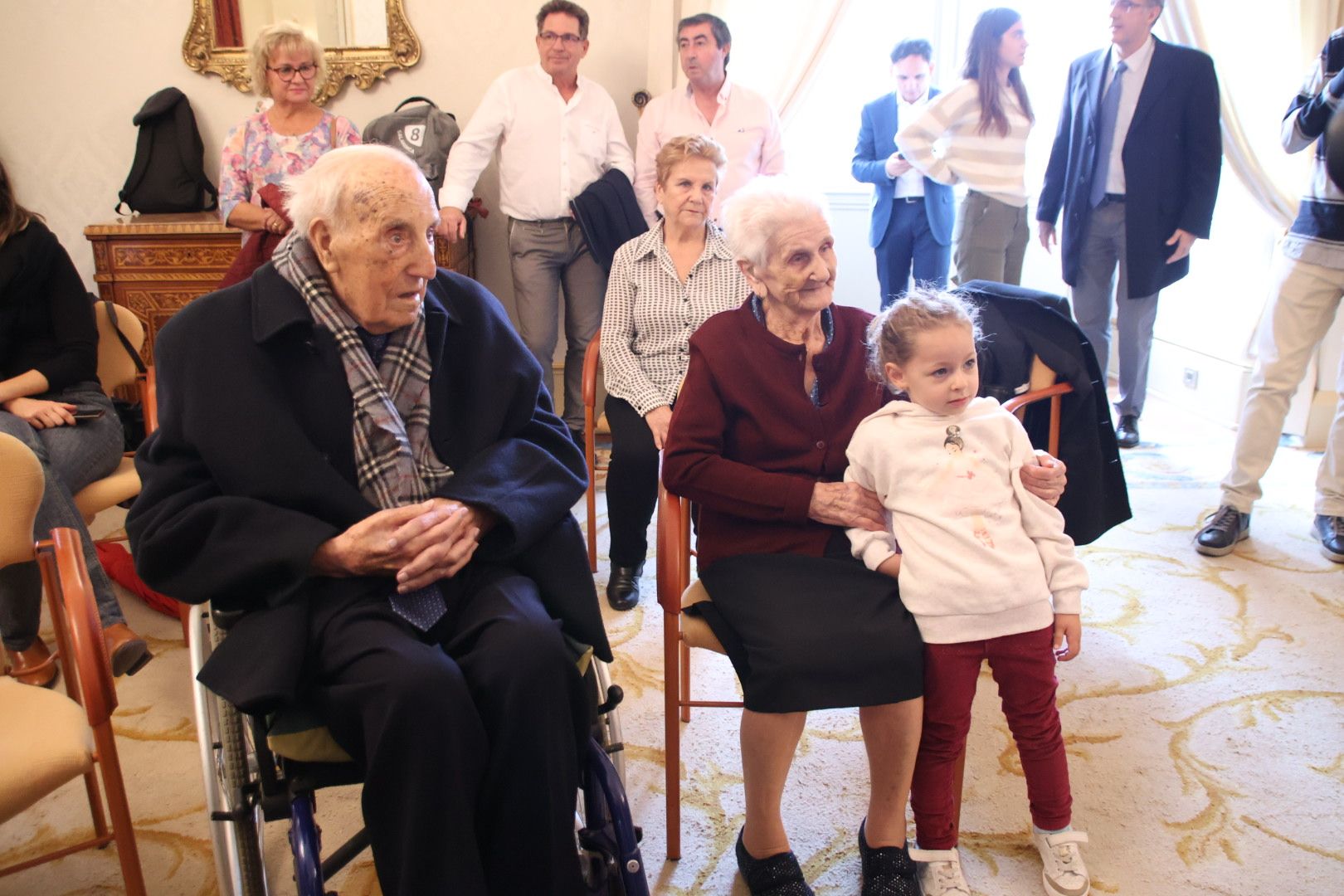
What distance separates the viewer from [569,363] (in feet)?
12.6

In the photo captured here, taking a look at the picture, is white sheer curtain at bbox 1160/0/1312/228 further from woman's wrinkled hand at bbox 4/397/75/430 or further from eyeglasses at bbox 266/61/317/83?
woman's wrinkled hand at bbox 4/397/75/430

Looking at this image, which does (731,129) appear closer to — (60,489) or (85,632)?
(60,489)

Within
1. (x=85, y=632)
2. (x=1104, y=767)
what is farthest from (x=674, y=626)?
(x=1104, y=767)

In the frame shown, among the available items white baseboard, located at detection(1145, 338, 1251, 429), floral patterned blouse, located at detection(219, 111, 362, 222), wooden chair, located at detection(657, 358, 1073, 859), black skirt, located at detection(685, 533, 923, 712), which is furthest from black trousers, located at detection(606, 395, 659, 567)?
white baseboard, located at detection(1145, 338, 1251, 429)

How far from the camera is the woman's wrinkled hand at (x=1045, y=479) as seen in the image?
1574 millimetres

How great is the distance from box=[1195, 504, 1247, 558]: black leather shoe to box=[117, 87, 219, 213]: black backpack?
12.4 ft

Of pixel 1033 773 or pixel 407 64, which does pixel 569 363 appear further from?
pixel 1033 773

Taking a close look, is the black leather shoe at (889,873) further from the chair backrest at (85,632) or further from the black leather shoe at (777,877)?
the chair backrest at (85,632)

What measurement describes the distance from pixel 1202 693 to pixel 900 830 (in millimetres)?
1038

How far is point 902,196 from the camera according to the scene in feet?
12.8

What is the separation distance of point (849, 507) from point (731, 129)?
2322mm

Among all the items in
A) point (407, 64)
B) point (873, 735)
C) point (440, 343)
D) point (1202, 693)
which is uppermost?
point (407, 64)

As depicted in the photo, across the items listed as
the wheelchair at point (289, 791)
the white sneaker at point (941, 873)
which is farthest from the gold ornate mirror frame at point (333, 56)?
the white sneaker at point (941, 873)

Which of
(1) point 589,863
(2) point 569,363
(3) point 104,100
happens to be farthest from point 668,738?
(3) point 104,100
